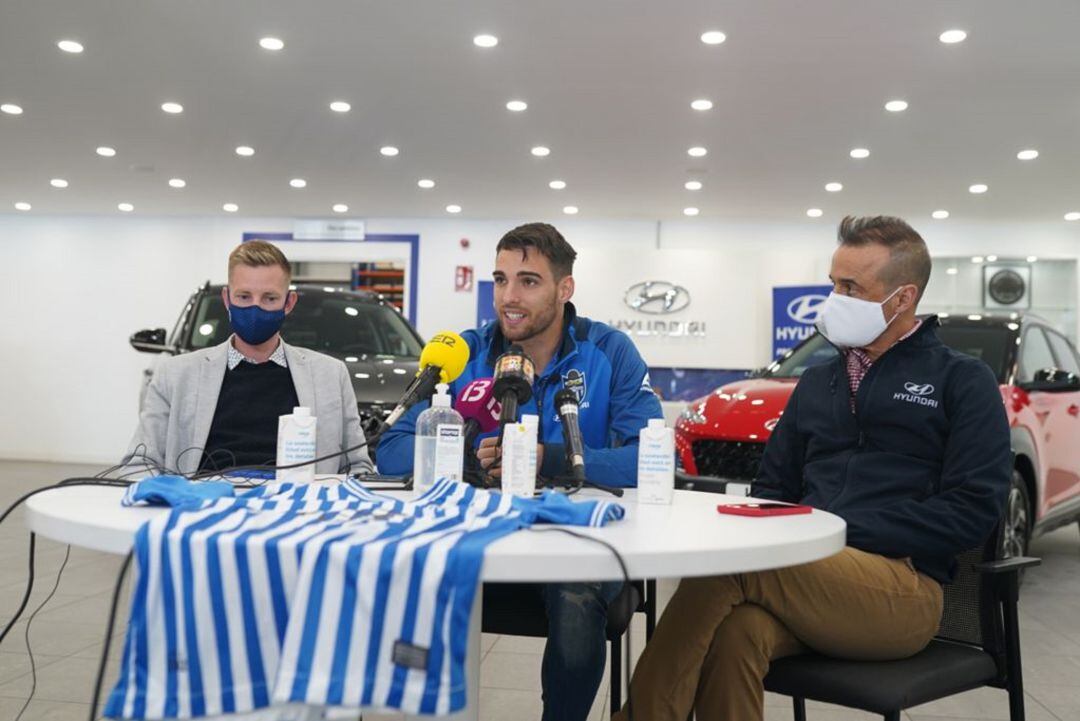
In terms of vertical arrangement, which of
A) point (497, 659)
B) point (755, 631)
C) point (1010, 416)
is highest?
point (1010, 416)

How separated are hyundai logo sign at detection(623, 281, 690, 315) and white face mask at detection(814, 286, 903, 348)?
10.9 meters

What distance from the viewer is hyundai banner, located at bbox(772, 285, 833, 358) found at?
12680mm

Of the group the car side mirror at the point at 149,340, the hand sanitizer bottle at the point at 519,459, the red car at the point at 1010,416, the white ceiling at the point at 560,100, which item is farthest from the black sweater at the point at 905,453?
the car side mirror at the point at 149,340

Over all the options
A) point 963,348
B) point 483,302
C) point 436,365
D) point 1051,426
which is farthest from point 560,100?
point 436,365

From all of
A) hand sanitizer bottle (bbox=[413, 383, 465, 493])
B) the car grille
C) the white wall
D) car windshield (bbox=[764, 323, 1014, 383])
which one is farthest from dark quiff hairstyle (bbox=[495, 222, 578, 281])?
the white wall

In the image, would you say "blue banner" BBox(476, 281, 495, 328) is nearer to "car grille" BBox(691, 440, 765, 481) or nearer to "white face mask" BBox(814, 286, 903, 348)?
"car grille" BBox(691, 440, 765, 481)

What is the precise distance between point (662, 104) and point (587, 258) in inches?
202

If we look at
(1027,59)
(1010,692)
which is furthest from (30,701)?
(1027,59)

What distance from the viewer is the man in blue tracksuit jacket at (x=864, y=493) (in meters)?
1.92

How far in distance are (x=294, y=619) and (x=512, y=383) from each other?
0.83 m

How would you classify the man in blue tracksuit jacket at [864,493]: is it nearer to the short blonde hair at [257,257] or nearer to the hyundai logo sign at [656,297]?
the short blonde hair at [257,257]

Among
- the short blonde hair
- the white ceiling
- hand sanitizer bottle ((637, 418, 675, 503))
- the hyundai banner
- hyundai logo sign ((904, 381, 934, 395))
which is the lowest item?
hand sanitizer bottle ((637, 418, 675, 503))

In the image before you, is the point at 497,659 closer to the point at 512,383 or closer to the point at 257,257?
the point at 257,257

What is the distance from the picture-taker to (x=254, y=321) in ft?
9.78
